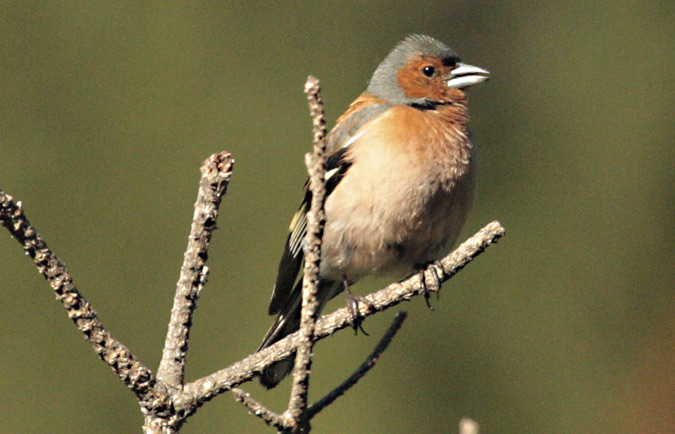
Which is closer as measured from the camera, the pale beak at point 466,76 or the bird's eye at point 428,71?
the pale beak at point 466,76

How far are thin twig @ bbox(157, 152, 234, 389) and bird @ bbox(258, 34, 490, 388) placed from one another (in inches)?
60.1

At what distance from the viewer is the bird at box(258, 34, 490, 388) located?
13.3 feet

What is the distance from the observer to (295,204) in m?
8.11

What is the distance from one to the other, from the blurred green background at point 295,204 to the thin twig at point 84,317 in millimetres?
4413

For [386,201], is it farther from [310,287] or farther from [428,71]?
[310,287]

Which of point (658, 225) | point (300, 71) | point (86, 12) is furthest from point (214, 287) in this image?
point (658, 225)

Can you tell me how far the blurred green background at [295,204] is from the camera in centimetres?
777

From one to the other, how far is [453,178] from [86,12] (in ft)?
21.5

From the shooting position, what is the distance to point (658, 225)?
10281 mm

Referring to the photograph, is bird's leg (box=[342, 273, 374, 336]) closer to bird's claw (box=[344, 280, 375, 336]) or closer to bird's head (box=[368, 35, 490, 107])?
bird's claw (box=[344, 280, 375, 336])

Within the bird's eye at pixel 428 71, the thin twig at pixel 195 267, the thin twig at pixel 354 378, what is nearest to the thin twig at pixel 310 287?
the thin twig at pixel 354 378

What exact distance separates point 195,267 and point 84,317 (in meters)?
0.33

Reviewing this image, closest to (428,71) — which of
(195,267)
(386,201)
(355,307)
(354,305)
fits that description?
(386,201)

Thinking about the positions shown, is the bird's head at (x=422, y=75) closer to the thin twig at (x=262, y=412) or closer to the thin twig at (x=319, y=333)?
the thin twig at (x=319, y=333)
